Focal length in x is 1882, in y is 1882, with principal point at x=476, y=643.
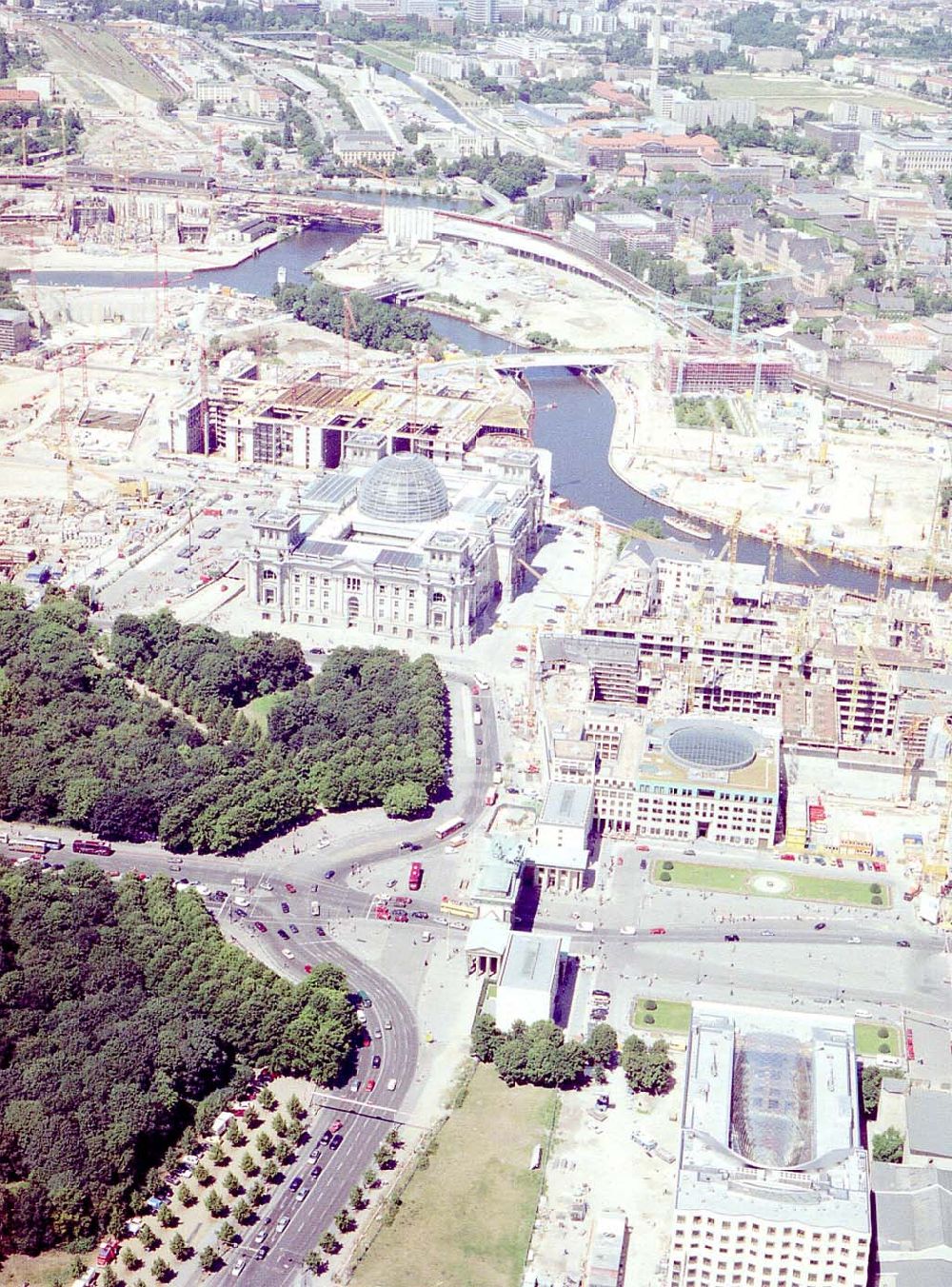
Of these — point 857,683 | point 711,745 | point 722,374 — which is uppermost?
point 857,683

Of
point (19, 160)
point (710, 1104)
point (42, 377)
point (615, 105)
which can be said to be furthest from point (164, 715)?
point (615, 105)

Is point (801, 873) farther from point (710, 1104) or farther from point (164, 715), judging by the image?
point (164, 715)

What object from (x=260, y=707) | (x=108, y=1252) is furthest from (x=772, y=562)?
(x=108, y=1252)

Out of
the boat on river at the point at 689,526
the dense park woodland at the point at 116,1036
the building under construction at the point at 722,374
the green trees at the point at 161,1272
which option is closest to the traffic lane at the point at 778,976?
the dense park woodland at the point at 116,1036

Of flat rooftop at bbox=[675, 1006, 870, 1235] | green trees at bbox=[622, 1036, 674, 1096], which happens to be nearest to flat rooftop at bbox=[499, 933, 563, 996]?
green trees at bbox=[622, 1036, 674, 1096]

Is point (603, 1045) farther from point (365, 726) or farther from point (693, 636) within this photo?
point (693, 636)

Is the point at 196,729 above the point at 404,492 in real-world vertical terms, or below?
below

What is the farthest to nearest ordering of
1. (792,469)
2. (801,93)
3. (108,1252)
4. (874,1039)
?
(801,93)
(792,469)
(874,1039)
(108,1252)

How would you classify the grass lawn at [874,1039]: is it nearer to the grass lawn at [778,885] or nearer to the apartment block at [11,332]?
the grass lawn at [778,885]
